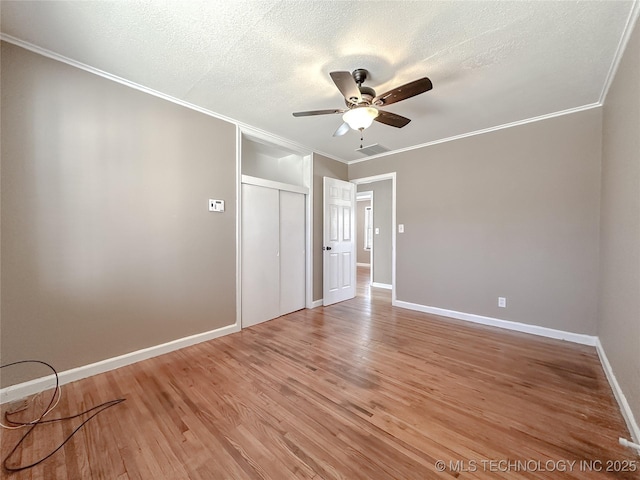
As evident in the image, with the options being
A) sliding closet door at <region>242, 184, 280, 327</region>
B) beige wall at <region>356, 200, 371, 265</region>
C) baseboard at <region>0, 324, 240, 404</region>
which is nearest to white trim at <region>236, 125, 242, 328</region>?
sliding closet door at <region>242, 184, 280, 327</region>

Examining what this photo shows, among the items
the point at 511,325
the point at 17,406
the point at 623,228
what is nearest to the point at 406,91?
the point at 623,228

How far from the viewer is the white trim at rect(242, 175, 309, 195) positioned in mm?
3262

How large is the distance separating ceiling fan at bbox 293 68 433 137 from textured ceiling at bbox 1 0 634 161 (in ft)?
0.60

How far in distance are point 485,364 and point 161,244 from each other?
10.8 ft

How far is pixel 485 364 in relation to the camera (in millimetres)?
2312

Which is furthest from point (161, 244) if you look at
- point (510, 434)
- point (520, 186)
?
point (520, 186)

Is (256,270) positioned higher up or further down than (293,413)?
higher up

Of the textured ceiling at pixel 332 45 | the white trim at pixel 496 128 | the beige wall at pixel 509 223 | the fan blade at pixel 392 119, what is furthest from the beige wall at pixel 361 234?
the fan blade at pixel 392 119

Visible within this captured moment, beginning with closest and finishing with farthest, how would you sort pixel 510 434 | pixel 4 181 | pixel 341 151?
pixel 510 434
pixel 4 181
pixel 341 151

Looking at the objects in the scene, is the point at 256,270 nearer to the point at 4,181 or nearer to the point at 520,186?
Result: the point at 4,181

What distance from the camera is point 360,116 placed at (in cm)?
215

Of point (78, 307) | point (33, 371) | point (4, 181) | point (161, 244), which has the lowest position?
point (33, 371)

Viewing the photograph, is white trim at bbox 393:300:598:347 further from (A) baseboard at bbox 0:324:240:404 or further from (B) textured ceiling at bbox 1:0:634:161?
(A) baseboard at bbox 0:324:240:404

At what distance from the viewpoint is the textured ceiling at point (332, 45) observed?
1545 millimetres
